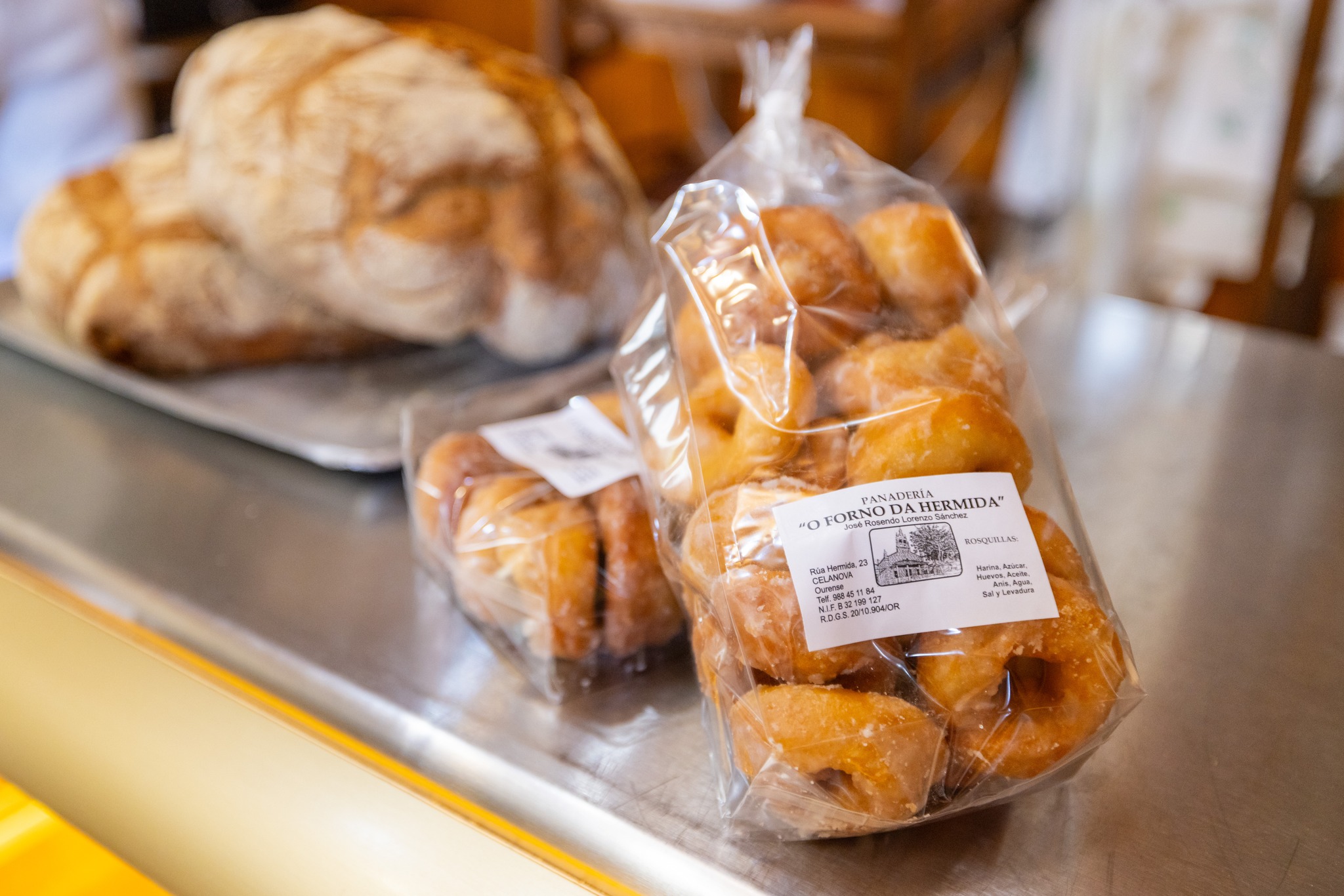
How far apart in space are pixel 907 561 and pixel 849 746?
0.08 meters

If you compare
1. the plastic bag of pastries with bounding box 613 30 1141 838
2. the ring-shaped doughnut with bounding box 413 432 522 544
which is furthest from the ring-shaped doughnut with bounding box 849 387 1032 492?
the ring-shaped doughnut with bounding box 413 432 522 544

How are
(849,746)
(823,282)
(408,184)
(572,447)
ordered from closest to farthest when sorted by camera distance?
1. (849,746)
2. (823,282)
3. (572,447)
4. (408,184)

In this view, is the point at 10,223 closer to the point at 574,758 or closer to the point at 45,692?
the point at 45,692

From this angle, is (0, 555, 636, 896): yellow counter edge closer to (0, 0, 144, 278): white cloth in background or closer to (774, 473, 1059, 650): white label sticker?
(774, 473, 1059, 650): white label sticker

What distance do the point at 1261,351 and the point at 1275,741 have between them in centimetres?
57

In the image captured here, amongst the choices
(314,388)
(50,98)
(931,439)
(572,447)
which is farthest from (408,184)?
(50,98)

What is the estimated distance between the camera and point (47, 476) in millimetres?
790

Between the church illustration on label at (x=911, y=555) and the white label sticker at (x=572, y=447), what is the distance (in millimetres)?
177

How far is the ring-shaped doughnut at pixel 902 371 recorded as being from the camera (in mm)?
495

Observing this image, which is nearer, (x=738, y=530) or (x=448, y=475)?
(x=738, y=530)

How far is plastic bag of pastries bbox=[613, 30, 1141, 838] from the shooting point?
1.42 feet

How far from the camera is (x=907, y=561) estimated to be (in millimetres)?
446

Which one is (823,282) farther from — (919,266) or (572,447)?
(572,447)

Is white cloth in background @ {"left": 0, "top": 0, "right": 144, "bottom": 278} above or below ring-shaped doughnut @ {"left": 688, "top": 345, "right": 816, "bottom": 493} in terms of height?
below
